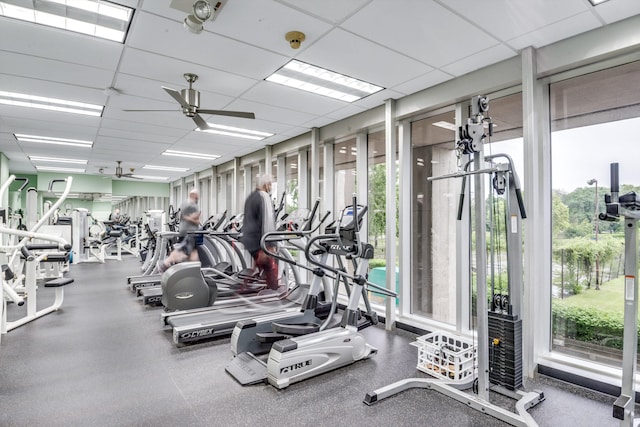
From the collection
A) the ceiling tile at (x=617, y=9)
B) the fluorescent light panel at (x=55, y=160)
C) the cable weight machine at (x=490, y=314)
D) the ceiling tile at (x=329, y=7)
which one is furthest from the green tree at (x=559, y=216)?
the fluorescent light panel at (x=55, y=160)

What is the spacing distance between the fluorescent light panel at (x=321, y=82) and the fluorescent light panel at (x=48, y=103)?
106 inches

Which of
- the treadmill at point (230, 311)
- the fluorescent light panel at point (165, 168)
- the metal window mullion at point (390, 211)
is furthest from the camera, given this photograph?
the fluorescent light panel at point (165, 168)

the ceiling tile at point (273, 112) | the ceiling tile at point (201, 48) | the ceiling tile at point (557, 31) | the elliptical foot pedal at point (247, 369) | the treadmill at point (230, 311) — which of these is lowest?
the elliptical foot pedal at point (247, 369)

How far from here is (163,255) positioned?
6844mm

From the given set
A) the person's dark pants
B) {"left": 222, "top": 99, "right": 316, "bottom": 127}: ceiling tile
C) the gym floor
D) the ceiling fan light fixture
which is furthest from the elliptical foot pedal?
{"left": 222, "top": 99, "right": 316, "bottom": 127}: ceiling tile

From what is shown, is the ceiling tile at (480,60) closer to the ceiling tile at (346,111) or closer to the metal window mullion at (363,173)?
Result: the ceiling tile at (346,111)

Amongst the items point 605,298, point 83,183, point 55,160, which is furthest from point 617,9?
point 83,183

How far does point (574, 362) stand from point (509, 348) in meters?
0.83

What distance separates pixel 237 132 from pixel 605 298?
17.6 ft

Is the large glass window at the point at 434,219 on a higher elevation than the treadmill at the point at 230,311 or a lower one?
higher

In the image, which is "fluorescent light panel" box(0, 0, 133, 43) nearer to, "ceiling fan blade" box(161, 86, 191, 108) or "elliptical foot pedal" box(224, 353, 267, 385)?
"ceiling fan blade" box(161, 86, 191, 108)

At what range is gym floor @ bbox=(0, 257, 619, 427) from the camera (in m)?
2.28

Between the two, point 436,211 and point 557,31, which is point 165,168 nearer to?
point 436,211

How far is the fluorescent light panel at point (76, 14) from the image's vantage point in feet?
7.92
